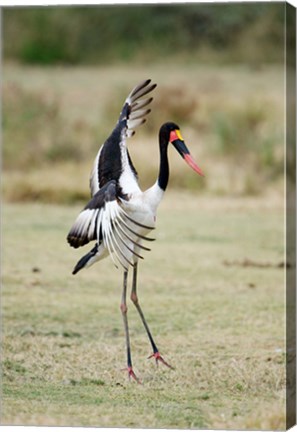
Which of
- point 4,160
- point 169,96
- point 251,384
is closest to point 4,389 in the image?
point 251,384

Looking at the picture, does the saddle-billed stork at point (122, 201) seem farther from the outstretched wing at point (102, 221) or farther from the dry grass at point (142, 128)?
the dry grass at point (142, 128)

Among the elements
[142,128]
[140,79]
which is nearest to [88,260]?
[142,128]


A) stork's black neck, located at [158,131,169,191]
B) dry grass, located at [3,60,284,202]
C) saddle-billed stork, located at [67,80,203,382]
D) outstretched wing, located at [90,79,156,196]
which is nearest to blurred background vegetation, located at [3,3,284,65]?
dry grass, located at [3,60,284,202]

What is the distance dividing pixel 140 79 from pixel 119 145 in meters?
13.9

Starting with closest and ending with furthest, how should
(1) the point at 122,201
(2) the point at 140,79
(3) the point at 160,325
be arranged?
(1) the point at 122,201 < (3) the point at 160,325 < (2) the point at 140,79

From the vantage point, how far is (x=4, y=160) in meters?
15.7

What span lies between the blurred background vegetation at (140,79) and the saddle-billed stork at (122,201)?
21.5 ft

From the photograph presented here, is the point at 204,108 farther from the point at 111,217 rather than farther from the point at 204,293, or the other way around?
the point at 111,217

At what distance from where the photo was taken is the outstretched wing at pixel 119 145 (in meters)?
6.70

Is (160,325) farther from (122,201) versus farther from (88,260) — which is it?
(122,201)

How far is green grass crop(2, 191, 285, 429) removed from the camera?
6.02m

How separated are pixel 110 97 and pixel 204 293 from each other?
30.3 feet

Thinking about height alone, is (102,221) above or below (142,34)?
below

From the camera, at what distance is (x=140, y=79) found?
20547 mm
